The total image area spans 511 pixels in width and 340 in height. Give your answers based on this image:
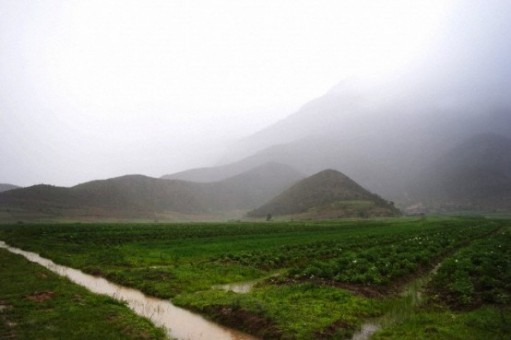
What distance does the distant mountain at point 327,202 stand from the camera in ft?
523

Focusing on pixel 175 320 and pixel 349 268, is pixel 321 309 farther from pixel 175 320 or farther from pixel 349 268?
pixel 349 268

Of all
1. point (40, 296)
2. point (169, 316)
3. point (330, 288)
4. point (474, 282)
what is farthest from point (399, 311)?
point (40, 296)

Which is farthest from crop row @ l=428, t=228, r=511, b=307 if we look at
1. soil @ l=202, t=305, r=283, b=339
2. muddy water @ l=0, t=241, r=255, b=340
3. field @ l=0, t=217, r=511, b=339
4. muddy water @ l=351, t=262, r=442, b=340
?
muddy water @ l=0, t=241, r=255, b=340

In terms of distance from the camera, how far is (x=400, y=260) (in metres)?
30.3

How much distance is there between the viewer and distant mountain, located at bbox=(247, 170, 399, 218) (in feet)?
523

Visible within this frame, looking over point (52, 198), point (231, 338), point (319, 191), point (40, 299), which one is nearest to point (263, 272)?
point (231, 338)

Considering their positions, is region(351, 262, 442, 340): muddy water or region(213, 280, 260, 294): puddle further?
region(213, 280, 260, 294): puddle

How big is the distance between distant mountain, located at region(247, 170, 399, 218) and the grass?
142 m

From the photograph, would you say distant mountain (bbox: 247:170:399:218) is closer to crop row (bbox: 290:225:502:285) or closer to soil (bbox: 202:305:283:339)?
crop row (bbox: 290:225:502:285)

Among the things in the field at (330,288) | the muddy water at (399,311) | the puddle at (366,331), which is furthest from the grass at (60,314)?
the muddy water at (399,311)

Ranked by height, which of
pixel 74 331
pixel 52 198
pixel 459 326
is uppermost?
pixel 52 198

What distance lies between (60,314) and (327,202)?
161m

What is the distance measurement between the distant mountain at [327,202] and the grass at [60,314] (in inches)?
5579

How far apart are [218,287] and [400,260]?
16208 millimetres
